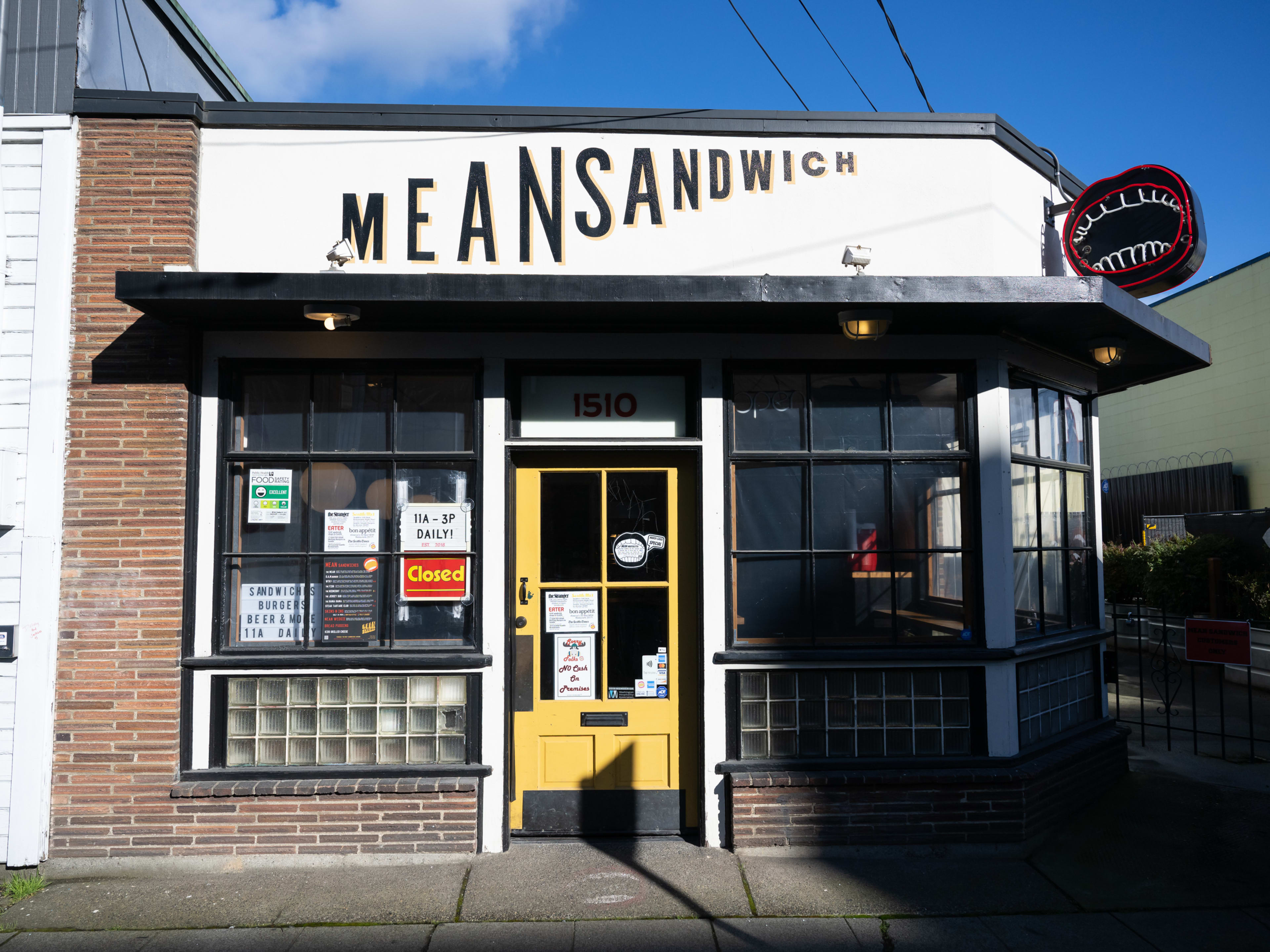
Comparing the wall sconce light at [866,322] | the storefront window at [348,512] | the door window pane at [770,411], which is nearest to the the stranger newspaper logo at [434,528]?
the storefront window at [348,512]

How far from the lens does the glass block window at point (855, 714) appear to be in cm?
528

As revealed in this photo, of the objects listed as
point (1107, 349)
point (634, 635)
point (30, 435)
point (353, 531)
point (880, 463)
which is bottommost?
point (634, 635)

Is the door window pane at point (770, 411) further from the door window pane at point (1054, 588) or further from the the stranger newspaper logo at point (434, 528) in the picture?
the door window pane at point (1054, 588)

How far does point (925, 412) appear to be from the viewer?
5.54 metres

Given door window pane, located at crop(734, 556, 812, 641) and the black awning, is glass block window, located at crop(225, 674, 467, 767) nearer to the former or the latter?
door window pane, located at crop(734, 556, 812, 641)

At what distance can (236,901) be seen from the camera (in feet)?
15.0

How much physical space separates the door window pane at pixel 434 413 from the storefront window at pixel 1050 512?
3.62 meters

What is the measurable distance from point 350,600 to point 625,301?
8.29ft

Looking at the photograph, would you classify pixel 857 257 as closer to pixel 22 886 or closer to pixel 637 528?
pixel 637 528

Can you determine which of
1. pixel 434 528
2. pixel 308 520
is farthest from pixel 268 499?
pixel 434 528

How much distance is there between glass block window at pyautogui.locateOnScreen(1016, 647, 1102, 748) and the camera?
5633 mm

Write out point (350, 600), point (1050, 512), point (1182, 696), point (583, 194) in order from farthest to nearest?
1. point (1182, 696)
2. point (1050, 512)
3. point (583, 194)
4. point (350, 600)

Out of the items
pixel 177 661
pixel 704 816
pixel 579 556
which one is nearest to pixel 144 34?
pixel 177 661

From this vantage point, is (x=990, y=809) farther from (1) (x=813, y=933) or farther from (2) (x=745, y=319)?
(2) (x=745, y=319)
